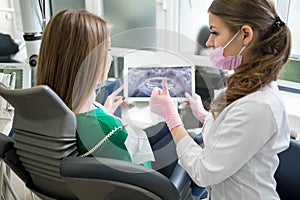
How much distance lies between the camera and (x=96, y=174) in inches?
32.4

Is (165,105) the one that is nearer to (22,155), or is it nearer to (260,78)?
(260,78)

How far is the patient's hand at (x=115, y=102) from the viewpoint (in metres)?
1.23

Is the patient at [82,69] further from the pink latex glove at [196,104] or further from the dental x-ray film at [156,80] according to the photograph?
the pink latex glove at [196,104]

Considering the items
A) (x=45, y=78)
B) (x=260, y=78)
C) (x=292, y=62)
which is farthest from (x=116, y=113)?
(x=292, y=62)

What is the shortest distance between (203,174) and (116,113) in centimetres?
41

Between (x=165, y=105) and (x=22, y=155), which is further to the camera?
(x=165, y=105)

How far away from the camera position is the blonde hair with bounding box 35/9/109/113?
3.13 feet

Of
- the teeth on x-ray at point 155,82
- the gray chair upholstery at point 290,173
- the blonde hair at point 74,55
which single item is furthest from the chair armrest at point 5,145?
the gray chair upholstery at point 290,173

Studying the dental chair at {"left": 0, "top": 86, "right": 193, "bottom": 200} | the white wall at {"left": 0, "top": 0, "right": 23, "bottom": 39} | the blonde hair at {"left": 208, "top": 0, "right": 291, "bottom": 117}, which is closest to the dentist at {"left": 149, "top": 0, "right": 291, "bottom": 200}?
the blonde hair at {"left": 208, "top": 0, "right": 291, "bottom": 117}

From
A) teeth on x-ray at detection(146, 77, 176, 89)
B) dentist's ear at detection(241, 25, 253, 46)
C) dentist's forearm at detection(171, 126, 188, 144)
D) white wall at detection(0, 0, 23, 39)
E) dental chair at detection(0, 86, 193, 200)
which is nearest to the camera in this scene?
dental chair at detection(0, 86, 193, 200)

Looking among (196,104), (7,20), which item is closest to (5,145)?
(196,104)

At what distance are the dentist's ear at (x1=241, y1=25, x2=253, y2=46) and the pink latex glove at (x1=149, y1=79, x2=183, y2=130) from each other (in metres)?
0.31

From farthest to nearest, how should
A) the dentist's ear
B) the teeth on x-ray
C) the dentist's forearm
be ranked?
the teeth on x-ray < the dentist's forearm < the dentist's ear

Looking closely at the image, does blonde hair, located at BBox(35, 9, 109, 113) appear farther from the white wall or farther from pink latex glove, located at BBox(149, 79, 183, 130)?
the white wall
